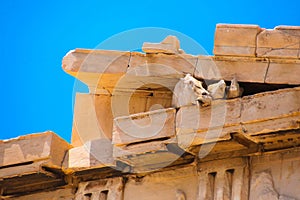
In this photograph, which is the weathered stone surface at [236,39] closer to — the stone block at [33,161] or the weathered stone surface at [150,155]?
the weathered stone surface at [150,155]

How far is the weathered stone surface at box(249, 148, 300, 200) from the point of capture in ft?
58.6

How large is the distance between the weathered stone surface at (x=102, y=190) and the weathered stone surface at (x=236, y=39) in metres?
2.28

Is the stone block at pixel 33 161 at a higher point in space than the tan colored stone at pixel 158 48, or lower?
lower

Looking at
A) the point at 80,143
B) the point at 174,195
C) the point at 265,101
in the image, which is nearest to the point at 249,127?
the point at 265,101

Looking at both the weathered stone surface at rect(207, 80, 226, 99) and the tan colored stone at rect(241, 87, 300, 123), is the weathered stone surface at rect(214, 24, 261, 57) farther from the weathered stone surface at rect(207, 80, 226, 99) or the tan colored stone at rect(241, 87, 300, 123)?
the tan colored stone at rect(241, 87, 300, 123)

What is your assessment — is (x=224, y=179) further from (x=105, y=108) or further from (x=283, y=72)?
(x=105, y=108)

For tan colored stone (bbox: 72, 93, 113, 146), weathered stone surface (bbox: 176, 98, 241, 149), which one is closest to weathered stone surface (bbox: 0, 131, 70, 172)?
tan colored stone (bbox: 72, 93, 113, 146)

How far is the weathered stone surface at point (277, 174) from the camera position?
1788cm

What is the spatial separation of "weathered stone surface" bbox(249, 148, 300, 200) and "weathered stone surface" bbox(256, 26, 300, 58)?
4.06 feet

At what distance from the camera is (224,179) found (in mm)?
18266

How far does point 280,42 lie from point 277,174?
1.68 meters

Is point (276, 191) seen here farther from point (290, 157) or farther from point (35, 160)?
point (35, 160)

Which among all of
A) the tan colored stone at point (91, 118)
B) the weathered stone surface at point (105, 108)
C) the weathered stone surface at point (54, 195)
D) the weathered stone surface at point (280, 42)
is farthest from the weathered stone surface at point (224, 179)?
the weathered stone surface at point (54, 195)

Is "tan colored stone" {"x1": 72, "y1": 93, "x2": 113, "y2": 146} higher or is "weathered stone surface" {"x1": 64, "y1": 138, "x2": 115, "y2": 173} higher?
"tan colored stone" {"x1": 72, "y1": 93, "x2": 113, "y2": 146}
